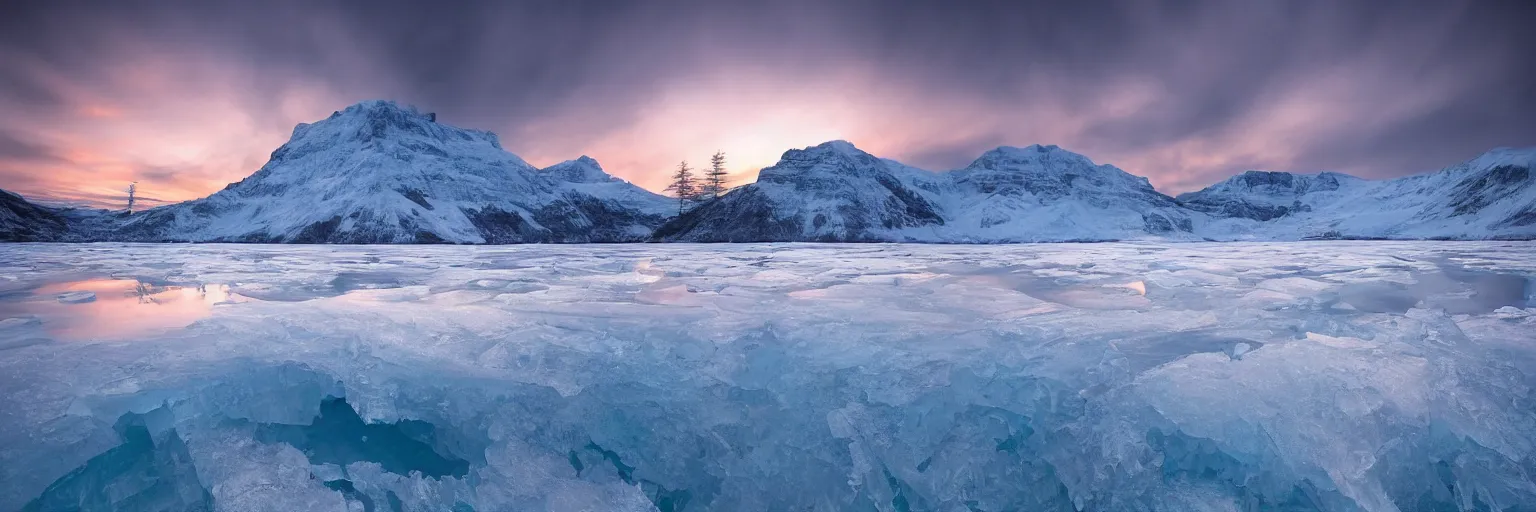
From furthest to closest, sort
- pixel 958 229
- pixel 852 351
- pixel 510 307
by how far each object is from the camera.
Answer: pixel 958 229 → pixel 510 307 → pixel 852 351

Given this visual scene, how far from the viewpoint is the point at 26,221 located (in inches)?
5202

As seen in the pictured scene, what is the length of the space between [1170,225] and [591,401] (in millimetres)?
207718

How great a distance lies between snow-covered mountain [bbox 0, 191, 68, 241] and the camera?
119625mm

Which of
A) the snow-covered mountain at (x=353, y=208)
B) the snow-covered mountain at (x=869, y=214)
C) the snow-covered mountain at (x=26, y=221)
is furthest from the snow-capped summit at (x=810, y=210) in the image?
the snow-covered mountain at (x=26, y=221)

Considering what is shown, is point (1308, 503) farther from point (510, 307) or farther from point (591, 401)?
point (510, 307)

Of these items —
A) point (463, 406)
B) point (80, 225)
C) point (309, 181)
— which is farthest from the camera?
point (309, 181)

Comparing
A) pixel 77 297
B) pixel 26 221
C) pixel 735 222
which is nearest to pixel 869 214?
pixel 735 222

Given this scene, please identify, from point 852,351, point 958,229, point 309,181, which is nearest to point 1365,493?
point 852,351

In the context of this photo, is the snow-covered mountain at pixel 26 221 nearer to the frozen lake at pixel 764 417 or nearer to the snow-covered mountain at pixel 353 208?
the snow-covered mountain at pixel 353 208

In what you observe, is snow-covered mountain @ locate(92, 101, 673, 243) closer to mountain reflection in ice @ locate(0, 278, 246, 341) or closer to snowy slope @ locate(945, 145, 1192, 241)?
snowy slope @ locate(945, 145, 1192, 241)

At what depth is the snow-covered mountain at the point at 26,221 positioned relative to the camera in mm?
119625

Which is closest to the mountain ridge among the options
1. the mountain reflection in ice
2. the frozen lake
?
the mountain reflection in ice

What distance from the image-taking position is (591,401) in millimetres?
4359

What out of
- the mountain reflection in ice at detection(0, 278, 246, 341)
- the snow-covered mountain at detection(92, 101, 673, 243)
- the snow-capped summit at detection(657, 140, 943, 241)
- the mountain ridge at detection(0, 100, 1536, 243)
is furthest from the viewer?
the snow-capped summit at detection(657, 140, 943, 241)
